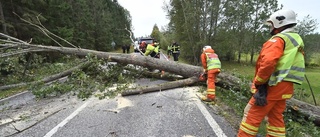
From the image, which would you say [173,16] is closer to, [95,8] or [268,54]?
[95,8]

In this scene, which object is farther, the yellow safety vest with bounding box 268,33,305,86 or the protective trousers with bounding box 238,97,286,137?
the protective trousers with bounding box 238,97,286,137

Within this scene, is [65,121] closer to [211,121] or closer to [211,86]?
[211,121]

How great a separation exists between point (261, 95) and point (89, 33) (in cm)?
2808

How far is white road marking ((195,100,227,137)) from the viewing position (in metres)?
3.38

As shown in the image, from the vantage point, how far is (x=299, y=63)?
8.75 feet

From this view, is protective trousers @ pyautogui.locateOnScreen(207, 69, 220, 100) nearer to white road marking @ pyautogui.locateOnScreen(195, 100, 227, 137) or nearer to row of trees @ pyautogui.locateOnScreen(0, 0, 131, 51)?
white road marking @ pyautogui.locateOnScreen(195, 100, 227, 137)

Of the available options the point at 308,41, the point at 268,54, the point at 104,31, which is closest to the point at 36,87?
the point at 268,54

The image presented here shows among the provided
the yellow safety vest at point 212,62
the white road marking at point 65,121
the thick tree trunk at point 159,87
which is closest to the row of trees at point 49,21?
the thick tree trunk at point 159,87

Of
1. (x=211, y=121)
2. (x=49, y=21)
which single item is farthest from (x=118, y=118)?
(x=49, y=21)

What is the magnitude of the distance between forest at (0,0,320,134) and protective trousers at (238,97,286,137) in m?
4.63

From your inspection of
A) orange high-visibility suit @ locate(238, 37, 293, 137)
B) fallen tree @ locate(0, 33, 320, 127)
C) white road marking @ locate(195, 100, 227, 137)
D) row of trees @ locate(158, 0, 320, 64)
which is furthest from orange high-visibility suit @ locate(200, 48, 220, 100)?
row of trees @ locate(158, 0, 320, 64)

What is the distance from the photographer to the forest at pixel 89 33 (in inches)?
304

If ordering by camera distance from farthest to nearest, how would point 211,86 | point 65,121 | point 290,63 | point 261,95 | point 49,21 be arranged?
point 49,21, point 211,86, point 65,121, point 261,95, point 290,63

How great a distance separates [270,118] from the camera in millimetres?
2867
